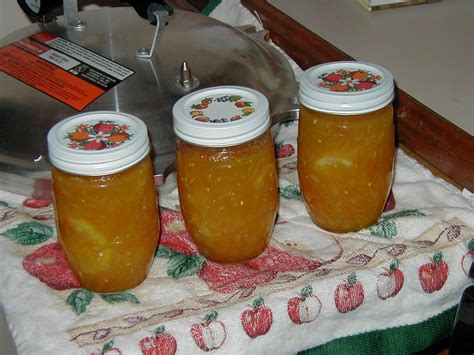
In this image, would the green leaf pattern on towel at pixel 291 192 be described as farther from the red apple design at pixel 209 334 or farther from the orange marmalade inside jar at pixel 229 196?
the red apple design at pixel 209 334

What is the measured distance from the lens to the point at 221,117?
544 millimetres

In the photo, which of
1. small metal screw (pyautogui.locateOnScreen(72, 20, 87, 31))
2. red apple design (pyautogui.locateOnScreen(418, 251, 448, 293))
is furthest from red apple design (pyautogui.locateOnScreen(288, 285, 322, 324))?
small metal screw (pyautogui.locateOnScreen(72, 20, 87, 31))

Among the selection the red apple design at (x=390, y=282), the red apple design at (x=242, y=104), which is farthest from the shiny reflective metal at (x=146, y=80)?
the red apple design at (x=390, y=282)

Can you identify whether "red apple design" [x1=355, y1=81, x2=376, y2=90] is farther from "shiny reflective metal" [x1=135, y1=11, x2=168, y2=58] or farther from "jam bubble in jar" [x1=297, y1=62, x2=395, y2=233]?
"shiny reflective metal" [x1=135, y1=11, x2=168, y2=58]

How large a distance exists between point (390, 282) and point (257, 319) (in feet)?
0.40

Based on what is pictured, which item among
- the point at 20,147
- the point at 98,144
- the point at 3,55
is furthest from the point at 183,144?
the point at 3,55

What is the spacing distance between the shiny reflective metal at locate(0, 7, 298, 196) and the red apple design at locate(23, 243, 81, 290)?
7cm

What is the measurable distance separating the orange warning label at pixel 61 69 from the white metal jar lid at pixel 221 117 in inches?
6.3

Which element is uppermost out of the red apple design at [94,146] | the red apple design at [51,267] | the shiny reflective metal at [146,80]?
the red apple design at [94,146]

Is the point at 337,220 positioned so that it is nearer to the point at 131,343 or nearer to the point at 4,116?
the point at 131,343

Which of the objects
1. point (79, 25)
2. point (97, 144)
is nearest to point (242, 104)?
point (97, 144)

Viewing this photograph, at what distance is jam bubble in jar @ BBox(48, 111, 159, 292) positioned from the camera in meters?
0.51

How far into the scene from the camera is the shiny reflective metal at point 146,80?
66 cm

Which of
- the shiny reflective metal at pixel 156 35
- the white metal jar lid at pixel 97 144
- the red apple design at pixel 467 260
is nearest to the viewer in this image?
the white metal jar lid at pixel 97 144
